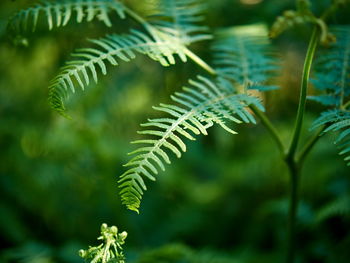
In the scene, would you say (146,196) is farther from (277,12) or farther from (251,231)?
(277,12)

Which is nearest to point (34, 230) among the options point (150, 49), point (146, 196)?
point (146, 196)

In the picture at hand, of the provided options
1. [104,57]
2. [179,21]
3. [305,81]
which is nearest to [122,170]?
[179,21]

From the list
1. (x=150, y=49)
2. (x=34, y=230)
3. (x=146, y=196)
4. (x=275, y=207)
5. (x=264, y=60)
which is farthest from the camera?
(x=146, y=196)

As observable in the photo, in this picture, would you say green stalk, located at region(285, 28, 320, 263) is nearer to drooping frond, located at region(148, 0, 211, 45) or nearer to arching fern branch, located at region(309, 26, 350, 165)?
arching fern branch, located at region(309, 26, 350, 165)

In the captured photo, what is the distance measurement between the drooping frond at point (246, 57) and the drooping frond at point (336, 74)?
0.14 metres

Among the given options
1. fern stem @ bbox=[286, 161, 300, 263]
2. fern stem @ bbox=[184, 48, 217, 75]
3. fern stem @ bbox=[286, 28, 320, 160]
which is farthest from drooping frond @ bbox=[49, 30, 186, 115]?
fern stem @ bbox=[286, 161, 300, 263]

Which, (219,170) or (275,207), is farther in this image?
(219,170)

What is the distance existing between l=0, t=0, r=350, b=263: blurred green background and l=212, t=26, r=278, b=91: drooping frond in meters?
0.52

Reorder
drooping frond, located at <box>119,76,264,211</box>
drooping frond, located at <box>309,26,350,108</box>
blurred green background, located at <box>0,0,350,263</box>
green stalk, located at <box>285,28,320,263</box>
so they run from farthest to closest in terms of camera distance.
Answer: blurred green background, located at <box>0,0,350,263</box>
drooping frond, located at <box>309,26,350,108</box>
green stalk, located at <box>285,28,320,263</box>
drooping frond, located at <box>119,76,264,211</box>

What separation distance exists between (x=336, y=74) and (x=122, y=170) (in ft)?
4.23

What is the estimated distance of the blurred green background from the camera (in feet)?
5.94

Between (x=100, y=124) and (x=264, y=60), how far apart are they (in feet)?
3.38

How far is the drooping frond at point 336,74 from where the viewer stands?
38.8 inches

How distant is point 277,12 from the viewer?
1.85 meters
